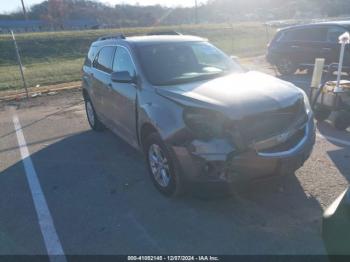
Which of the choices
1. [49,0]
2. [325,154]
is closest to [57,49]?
[325,154]

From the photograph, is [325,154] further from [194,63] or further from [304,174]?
[194,63]

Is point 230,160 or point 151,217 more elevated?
point 230,160

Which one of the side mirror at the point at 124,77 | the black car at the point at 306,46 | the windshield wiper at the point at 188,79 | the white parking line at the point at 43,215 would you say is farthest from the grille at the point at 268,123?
the black car at the point at 306,46

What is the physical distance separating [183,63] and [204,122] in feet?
5.06

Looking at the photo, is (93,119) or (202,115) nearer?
(202,115)

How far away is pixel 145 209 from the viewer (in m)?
4.16

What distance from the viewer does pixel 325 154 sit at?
536 centimetres

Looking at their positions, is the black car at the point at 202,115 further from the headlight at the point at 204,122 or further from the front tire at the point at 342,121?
the front tire at the point at 342,121

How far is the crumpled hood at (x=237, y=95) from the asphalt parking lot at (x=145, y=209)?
2.56 ft

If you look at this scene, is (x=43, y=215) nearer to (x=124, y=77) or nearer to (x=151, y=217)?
(x=151, y=217)

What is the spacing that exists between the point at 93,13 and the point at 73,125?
3166 inches

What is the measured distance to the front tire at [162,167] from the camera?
3980mm

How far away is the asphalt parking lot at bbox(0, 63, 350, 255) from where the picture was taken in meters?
3.50

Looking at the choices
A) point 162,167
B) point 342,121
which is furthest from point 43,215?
point 342,121
